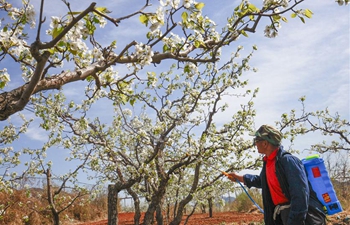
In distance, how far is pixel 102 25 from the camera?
10.6 feet

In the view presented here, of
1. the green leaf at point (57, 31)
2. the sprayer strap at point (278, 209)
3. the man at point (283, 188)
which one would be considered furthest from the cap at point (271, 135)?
the green leaf at point (57, 31)

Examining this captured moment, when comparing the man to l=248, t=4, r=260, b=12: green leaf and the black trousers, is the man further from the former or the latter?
l=248, t=4, r=260, b=12: green leaf

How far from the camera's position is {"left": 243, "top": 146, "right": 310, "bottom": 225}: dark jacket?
2.85 m

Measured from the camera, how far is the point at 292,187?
9.57ft

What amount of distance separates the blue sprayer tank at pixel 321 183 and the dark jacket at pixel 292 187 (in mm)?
201

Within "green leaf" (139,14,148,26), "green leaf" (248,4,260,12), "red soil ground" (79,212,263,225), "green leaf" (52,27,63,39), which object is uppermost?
"green leaf" (248,4,260,12)

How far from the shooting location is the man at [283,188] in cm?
287

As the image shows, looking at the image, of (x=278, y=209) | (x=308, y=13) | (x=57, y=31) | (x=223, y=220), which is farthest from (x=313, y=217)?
(x=223, y=220)

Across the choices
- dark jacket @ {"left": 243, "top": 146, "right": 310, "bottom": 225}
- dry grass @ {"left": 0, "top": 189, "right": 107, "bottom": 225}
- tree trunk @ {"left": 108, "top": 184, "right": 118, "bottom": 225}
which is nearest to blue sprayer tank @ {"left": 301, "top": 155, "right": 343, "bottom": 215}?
dark jacket @ {"left": 243, "top": 146, "right": 310, "bottom": 225}

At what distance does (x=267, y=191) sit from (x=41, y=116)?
17.5 feet

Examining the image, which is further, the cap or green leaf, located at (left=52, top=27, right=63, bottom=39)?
the cap

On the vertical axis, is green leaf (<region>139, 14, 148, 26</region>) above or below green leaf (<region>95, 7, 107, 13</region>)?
above

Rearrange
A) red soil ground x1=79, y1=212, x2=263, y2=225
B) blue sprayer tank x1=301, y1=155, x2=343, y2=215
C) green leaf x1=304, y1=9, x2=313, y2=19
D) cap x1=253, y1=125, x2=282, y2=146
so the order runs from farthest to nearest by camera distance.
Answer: red soil ground x1=79, y1=212, x2=263, y2=225 < green leaf x1=304, y1=9, x2=313, y2=19 < cap x1=253, y1=125, x2=282, y2=146 < blue sprayer tank x1=301, y1=155, x2=343, y2=215

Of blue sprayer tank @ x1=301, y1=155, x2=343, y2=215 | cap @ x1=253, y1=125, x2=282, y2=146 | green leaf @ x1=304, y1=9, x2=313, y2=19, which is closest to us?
blue sprayer tank @ x1=301, y1=155, x2=343, y2=215
